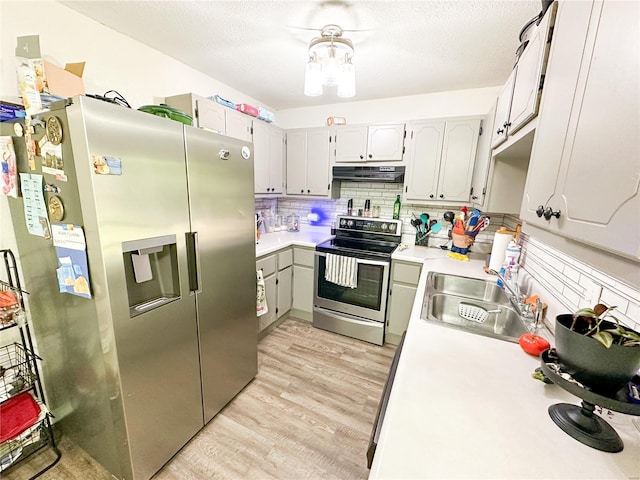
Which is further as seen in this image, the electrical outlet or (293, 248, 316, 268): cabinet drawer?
(293, 248, 316, 268): cabinet drawer

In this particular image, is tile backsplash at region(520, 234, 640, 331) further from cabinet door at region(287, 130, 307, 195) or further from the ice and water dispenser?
cabinet door at region(287, 130, 307, 195)

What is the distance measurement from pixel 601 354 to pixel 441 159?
2.21 metres

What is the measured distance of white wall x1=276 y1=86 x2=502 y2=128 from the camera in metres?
2.53

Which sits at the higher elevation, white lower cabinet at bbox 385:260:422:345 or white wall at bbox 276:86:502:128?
white wall at bbox 276:86:502:128

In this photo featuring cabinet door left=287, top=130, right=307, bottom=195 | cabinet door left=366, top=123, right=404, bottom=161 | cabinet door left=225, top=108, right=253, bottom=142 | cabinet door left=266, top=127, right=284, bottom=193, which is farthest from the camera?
cabinet door left=287, top=130, right=307, bottom=195

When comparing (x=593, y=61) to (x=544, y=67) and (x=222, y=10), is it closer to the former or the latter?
(x=544, y=67)

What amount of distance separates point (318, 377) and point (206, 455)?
2.95ft

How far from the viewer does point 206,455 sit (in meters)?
1.46

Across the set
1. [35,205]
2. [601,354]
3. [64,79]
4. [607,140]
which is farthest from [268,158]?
[601,354]

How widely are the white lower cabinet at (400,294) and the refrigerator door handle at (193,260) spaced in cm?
169

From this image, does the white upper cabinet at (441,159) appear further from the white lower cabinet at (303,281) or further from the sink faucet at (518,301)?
the white lower cabinet at (303,281)

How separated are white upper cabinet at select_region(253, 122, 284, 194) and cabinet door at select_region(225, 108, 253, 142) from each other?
10cm

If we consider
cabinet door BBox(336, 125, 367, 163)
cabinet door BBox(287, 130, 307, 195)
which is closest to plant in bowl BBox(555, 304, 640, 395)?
cabinet door BBox(336, 125, 367, 163)

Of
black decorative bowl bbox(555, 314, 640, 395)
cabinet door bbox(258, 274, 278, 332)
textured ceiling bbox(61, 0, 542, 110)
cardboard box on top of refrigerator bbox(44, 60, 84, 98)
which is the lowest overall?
cabinet door bbox(258, 274, 278, 332)
